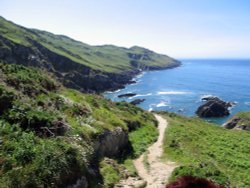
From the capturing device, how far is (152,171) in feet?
88.9

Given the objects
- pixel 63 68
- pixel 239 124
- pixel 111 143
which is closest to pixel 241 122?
pixel 239 124

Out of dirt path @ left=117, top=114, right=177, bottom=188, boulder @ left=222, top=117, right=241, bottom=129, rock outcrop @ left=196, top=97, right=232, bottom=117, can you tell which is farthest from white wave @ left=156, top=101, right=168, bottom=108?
dirt path @ left=117, top=114, right=177, bottom=188

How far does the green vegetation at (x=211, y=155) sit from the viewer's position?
77.3 feet

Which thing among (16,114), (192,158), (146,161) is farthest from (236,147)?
(16,114)

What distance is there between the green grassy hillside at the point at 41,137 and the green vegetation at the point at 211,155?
5.13 meters

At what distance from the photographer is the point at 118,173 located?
79.0 feet

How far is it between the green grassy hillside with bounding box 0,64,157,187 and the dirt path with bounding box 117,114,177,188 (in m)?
1.68

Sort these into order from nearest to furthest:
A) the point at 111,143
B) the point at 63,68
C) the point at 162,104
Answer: the point at 111,143, the point at 162,104, the point at 63,68

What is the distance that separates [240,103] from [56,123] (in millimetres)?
121009

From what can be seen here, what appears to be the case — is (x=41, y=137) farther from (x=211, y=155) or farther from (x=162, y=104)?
(x=162, y=104)

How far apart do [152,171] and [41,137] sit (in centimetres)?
1055

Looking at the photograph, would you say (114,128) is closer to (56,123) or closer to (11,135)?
(56,123)

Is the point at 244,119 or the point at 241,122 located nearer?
the point at 241,122

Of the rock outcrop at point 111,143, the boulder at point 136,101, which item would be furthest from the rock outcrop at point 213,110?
the rock outcrop at point 111,143
